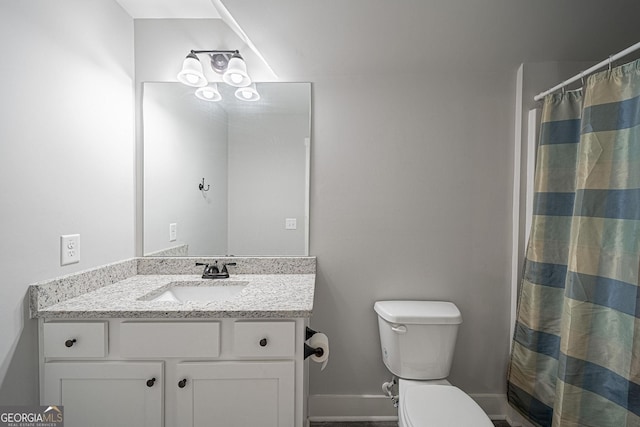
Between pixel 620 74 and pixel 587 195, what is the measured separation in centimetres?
47

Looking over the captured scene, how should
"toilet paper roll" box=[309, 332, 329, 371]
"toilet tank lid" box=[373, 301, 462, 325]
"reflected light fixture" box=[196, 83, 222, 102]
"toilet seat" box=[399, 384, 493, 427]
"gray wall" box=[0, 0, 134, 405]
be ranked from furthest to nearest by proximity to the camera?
"reflected light fixture" box=[196, 83, 222, 102] < "toilet tank lid" box=[373, 301, 462, 325] < "toilet paper roll" box=[309, 332, 329, 371] < "toilet seat" box=[399, 384, 493, 427] < "gray wall" box=[0, 0, 134, 405]

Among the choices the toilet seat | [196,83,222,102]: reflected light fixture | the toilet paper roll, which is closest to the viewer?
the toilet seat

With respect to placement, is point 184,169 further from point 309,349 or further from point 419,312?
point 419,312

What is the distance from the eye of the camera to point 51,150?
119 centimetres

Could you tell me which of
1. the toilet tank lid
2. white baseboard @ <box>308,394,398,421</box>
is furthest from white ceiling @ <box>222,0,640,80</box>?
white baseboard @ <box>308,394,398,421</box>

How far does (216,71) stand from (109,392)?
1.58 meters

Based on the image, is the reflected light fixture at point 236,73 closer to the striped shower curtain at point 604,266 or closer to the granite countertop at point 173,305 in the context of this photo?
the granite countertop at point 173,305

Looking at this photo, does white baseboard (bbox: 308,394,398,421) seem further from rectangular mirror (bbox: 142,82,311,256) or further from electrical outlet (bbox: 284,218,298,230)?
electrical outlet (bbox: 284,218,298,230)

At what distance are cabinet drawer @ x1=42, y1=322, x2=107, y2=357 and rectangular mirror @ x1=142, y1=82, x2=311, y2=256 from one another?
66 centimetres

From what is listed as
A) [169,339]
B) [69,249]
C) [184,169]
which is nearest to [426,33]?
[184,169]

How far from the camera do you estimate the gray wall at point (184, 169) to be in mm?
1767

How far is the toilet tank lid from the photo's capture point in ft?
5.11

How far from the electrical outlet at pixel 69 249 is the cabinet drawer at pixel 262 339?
2.50ft

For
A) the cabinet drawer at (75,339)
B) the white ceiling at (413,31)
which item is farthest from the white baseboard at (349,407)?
the white ceiling at (413,31)
